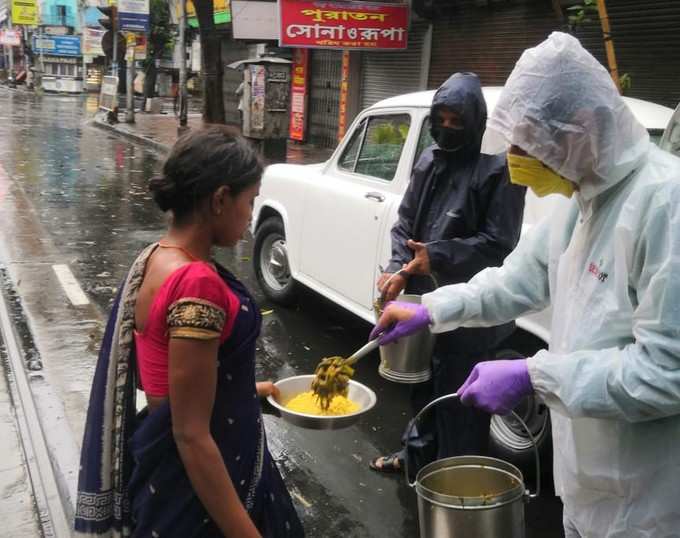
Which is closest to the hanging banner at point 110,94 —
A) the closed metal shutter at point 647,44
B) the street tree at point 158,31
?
the street tree at point 158,31

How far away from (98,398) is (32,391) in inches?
131

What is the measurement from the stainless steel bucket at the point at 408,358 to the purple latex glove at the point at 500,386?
1.32m

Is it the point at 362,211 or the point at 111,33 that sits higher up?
the point at 111,33

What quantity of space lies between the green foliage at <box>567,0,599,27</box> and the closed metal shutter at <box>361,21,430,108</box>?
4.82 meters

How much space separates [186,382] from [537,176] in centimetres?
97

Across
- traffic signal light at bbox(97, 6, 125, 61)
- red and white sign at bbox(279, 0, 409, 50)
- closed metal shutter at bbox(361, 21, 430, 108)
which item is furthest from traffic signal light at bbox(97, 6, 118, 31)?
red and white sign at bbox(279, 0, 409, 50)

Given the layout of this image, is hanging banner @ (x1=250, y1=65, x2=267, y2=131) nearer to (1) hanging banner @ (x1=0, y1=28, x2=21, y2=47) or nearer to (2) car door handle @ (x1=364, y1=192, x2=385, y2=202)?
(2) car door handle @ (x1=364, y1=192, x2=385, y2=202)

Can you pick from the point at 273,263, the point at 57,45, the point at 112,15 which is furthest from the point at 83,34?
the point at 273,263

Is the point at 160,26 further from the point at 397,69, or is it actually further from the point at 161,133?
the point at 397,69

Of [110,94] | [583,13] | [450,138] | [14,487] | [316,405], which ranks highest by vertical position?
[583,13]

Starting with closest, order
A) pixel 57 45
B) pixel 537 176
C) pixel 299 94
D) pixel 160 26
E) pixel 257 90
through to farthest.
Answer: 1. pixel 537 176
2. pixel 257 90
3. pixel 299 94
4. pixel 160 26
5. pixel 57 45

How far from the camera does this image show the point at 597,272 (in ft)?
5.91

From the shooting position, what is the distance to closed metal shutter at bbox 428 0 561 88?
12346 millimetres

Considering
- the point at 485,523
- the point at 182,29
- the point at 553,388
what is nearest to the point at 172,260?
the point at 553,388
